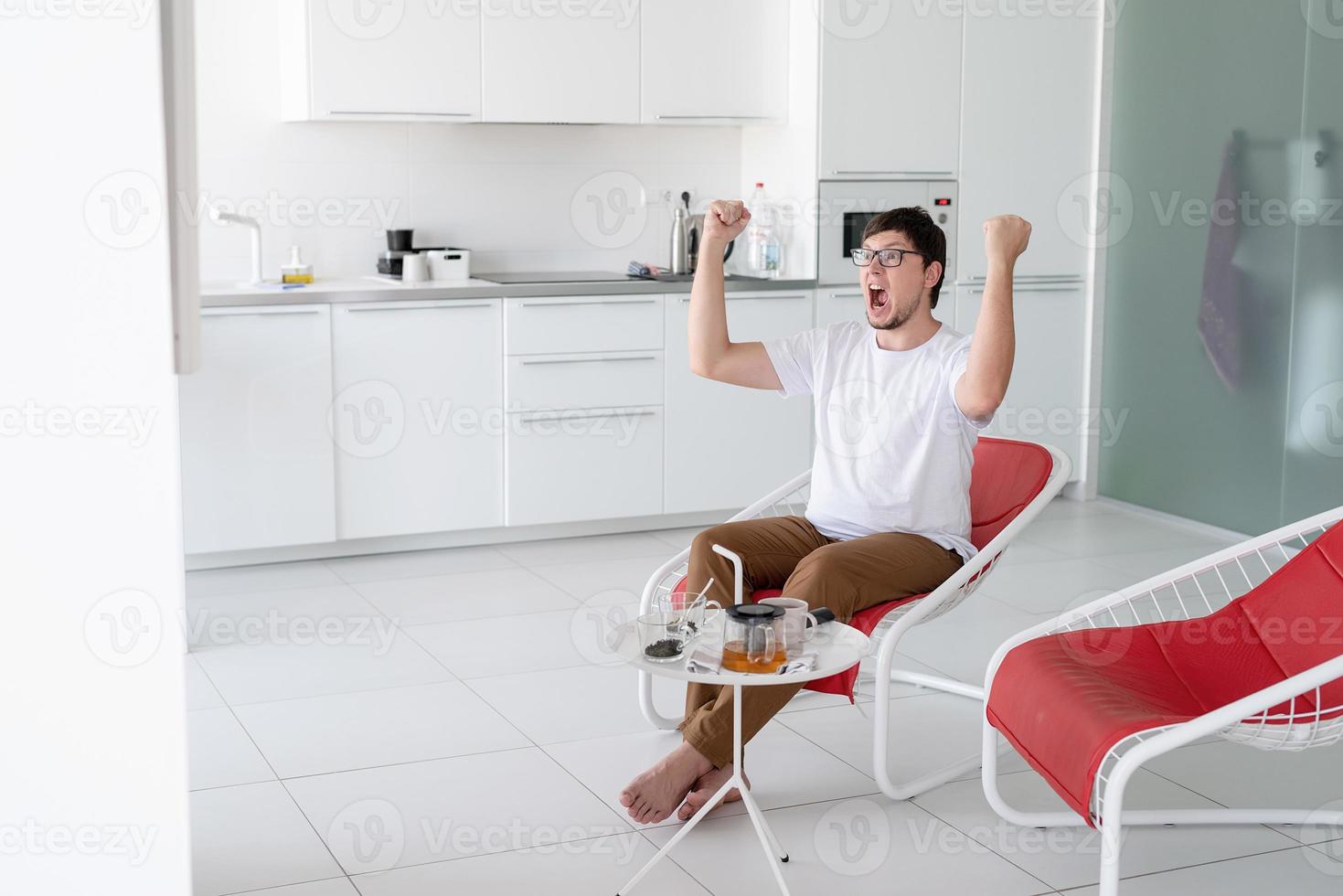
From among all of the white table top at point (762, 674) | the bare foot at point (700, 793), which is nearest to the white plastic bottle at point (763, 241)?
the bare foot at point (700, 793)

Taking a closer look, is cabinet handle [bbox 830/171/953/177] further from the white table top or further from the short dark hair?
the white table top

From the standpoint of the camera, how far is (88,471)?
1746mm

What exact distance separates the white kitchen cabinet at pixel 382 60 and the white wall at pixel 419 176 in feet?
0.59

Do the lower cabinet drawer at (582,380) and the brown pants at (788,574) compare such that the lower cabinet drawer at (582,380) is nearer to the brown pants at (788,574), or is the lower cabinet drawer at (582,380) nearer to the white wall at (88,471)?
the brown pants at (788,574)

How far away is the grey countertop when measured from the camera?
461cm

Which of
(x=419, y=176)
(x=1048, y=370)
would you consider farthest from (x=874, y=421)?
(x=1048, y=370)

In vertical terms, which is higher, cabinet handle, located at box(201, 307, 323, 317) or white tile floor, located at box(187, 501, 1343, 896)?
cabinet handle, located at box(201, 307, 323, 317)

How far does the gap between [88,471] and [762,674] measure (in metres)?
1.04

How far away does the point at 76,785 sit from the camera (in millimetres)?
1783

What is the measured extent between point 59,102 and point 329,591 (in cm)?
297

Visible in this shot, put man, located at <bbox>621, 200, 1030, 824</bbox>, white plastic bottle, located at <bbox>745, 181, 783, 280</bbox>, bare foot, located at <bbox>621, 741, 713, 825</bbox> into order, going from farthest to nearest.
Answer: white plastic bottle, located at <bbox>745, 181, 783, 280</bbox>, man, located at <bbox>621, 200, 1030, 824</bbox>, bare foot, located at <bbox>621, 741, 713, 825</bbox>

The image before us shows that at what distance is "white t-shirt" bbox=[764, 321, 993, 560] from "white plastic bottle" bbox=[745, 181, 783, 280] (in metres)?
2.34

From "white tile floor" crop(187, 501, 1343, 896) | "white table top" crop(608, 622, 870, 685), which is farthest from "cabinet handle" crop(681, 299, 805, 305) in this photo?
"white table top" crop(608, 622, 870, 685)

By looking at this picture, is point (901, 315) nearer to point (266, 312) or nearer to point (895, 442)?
point (895, 442)
